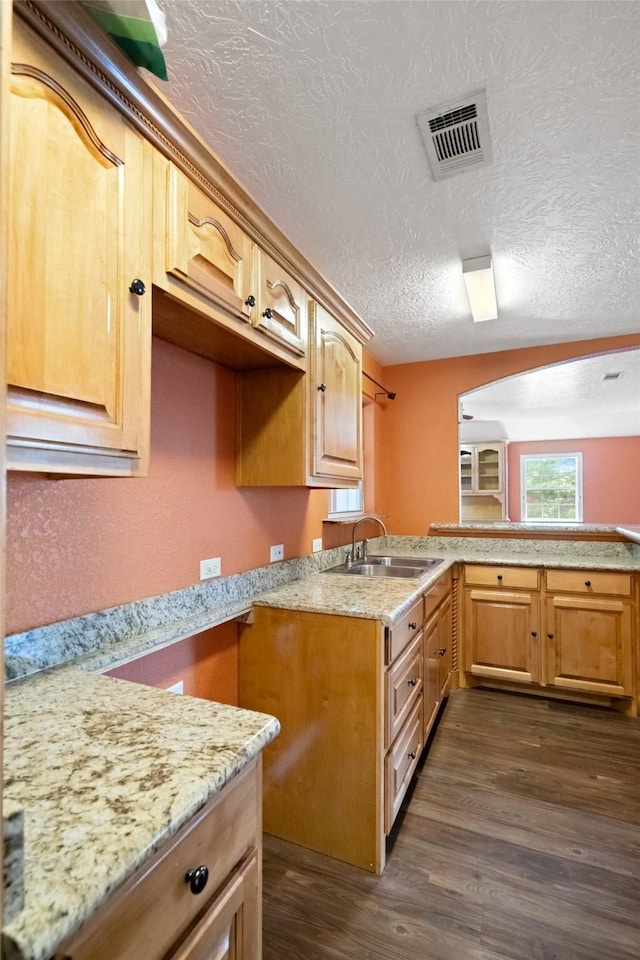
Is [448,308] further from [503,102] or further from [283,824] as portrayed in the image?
[283,824]

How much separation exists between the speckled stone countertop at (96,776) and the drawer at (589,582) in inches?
101

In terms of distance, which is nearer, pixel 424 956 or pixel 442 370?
pixel 424 956

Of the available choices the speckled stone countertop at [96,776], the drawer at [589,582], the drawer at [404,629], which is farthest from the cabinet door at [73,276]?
the drawer at [589,582]

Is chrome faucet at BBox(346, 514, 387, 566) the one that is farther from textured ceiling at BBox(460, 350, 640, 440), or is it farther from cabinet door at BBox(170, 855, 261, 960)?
cabinet door at BBox(170, 855, 261, 960)

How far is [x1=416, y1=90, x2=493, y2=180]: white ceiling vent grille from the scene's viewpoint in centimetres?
122

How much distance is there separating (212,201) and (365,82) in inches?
20.0

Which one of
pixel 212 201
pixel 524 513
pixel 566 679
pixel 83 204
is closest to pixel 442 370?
pixel 566 679

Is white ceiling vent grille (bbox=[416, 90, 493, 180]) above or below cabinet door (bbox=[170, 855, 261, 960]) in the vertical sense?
above

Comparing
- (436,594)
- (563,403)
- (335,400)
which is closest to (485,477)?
(563,403)

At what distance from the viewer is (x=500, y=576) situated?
2.97 meters

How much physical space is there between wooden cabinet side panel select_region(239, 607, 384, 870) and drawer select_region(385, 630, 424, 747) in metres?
0.08

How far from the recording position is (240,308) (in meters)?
1.38

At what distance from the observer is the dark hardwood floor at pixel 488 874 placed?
1.32 m

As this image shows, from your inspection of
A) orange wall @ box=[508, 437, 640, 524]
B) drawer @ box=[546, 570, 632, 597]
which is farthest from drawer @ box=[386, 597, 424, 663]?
orange wall @ box=[508, 437, 640, 524]
